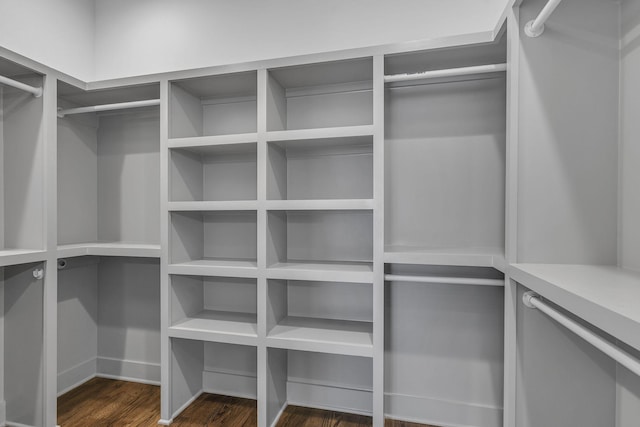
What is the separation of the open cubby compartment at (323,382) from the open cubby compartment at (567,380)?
2.95ft

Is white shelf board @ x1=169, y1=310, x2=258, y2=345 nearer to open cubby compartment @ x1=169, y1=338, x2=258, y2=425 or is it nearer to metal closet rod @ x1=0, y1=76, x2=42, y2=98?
open cubby compartment @ x1=169, y1=338, x2=258, y2=425

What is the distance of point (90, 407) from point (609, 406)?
2.54 meters

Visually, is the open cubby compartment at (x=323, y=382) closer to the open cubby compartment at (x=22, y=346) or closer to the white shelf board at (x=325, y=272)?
the white shelf board at (x=325, y=272)

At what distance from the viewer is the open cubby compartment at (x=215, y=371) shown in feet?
6.44

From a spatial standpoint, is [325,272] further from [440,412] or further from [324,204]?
[440,412]

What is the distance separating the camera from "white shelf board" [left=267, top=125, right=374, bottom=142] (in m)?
1.59

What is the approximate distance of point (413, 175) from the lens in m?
1.85

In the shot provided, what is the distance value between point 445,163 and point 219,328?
153cm

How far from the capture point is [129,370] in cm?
231

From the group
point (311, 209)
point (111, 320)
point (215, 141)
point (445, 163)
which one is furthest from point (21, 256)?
point (445, 163)

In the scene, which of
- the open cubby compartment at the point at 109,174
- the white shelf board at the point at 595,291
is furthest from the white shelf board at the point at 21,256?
the white shelf board at the point at 595,291

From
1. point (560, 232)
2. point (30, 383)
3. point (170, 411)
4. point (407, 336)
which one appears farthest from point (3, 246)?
point (560, 232)

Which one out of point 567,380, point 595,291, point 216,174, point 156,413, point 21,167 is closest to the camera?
point 595,291

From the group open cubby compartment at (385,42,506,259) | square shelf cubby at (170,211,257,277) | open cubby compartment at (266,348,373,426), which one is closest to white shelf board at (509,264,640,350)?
open cubby compartment at (385,42,506,259)
